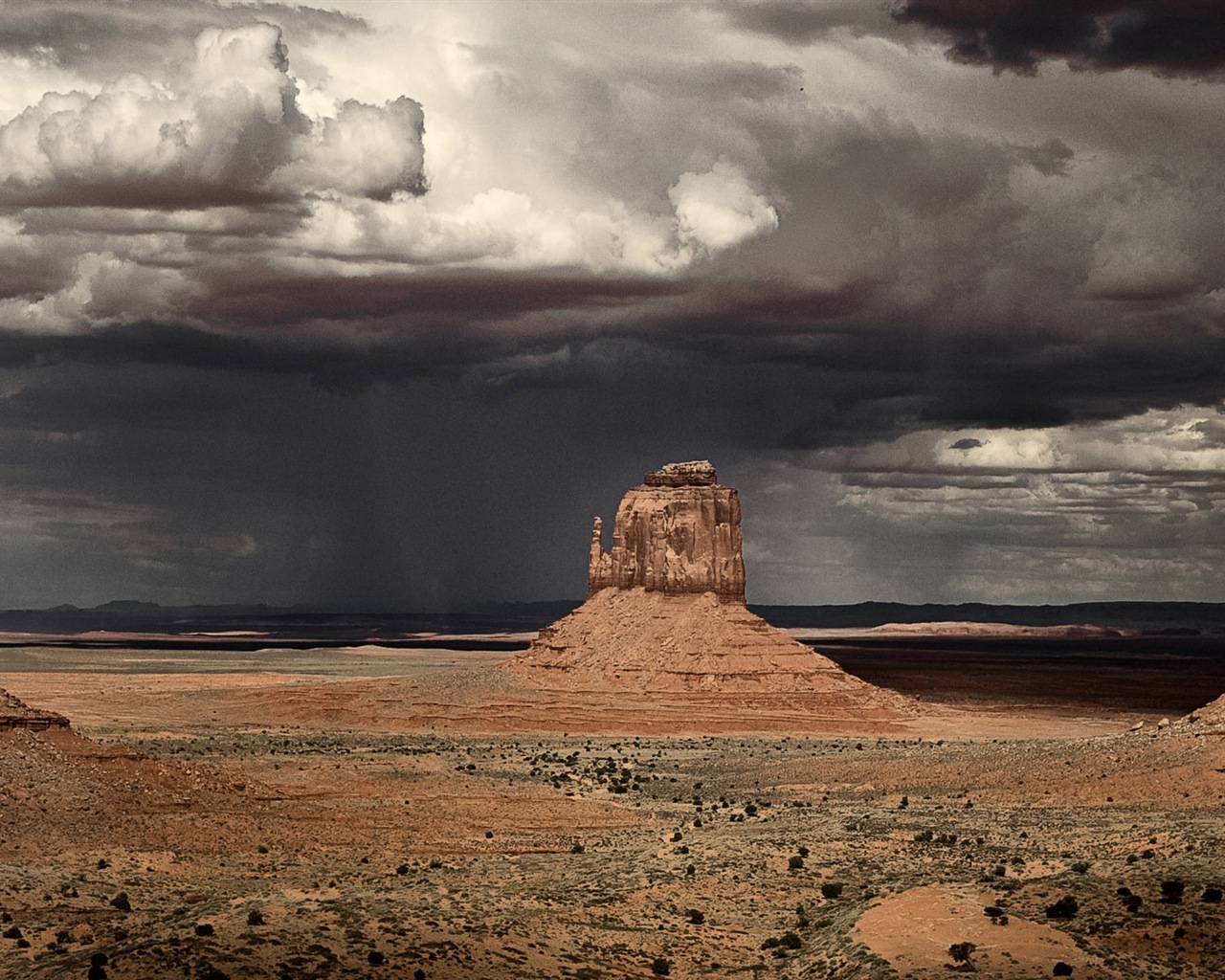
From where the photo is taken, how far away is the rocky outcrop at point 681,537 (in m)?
135

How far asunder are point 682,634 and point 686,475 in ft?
47.3

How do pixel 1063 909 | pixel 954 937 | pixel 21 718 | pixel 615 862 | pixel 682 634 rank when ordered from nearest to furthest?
pixel 954 937 < pixel 1063 909 < pixel 615 862 < pixel 21 718 < pixel 682 634

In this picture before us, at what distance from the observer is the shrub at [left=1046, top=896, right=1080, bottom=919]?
3978 cm

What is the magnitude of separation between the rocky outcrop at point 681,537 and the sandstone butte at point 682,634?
0.25ft

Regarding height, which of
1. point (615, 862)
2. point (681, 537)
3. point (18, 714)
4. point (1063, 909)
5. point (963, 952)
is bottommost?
point (615, 862)

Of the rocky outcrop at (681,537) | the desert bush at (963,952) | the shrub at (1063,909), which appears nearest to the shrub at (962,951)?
the desert bush at (963,952)

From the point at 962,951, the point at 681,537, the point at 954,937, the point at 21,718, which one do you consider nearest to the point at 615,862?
the point at 954,937

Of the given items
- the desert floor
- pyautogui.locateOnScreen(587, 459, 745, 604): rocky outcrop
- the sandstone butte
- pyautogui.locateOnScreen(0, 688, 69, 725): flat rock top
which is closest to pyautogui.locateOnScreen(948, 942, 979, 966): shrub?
the desert floor

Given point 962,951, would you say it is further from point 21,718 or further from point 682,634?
point 682,634

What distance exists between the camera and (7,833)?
165ft

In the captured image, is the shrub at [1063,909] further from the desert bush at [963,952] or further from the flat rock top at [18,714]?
the flat rock top at [18,714]

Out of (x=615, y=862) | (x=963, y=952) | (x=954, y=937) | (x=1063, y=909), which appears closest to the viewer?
(x=963, y=952)

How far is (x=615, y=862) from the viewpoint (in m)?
51.2

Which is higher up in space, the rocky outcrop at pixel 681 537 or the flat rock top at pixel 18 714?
the rocky outcrop at pixel 681 537
